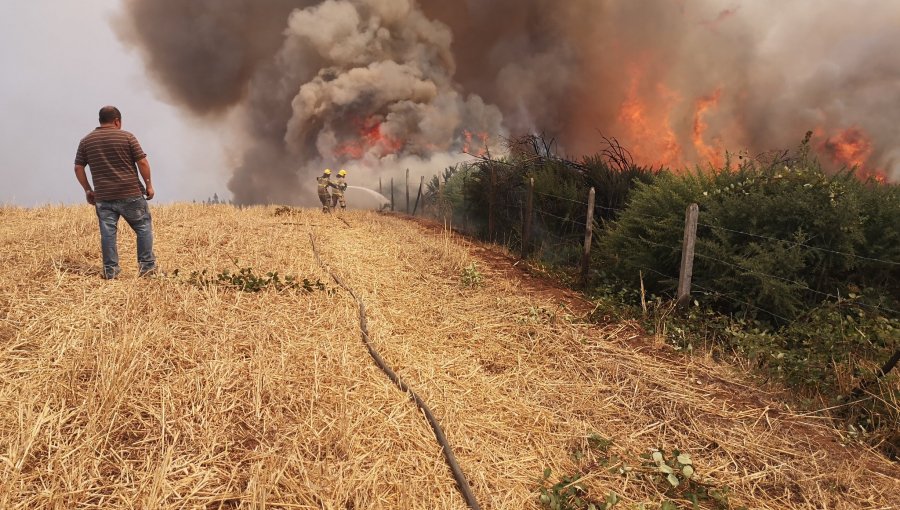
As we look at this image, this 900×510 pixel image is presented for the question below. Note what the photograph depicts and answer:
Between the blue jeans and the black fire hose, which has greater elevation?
the blue jeans

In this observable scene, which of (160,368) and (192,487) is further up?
(160,368)

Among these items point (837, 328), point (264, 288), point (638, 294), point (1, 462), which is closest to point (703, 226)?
point (638, 294)

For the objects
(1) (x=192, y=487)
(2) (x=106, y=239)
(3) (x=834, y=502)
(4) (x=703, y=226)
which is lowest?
(3) (x=834, y=502)

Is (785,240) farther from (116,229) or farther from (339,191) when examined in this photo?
(339,191)

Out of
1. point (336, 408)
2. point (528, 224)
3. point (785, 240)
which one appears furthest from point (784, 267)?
point (528, 224)

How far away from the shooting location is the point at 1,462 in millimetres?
2363

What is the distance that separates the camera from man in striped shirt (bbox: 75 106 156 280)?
5.25 metres

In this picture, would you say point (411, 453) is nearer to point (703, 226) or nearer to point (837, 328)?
point (837, 328)

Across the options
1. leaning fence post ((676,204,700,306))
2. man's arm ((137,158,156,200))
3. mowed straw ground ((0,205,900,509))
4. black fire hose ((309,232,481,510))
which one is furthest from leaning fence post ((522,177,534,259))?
man's arm ((137,158,156,200))

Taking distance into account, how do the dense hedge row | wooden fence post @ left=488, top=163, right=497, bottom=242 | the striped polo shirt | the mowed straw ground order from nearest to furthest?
the mowed straw ground, the dense hedge row, the striped polo shirt, wooden fence post @ left=488, top=163, right=497, bottom=242

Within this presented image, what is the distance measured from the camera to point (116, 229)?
17.7 ft

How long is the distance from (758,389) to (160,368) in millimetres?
4765

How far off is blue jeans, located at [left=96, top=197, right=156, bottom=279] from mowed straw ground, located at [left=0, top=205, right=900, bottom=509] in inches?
10.3

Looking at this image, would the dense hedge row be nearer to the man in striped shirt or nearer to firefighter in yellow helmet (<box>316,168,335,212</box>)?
the man in striped shirt
